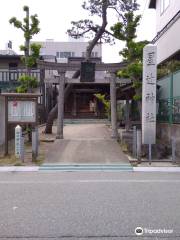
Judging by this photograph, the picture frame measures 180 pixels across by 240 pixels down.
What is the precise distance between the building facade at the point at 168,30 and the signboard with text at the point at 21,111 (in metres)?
9.38

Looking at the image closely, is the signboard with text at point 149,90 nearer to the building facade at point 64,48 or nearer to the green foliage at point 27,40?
the green foliage at point 27,40

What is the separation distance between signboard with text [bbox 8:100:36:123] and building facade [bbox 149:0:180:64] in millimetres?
9379

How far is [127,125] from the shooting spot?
26047mm

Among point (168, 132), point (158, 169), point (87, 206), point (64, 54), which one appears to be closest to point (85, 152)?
point (158, 169)

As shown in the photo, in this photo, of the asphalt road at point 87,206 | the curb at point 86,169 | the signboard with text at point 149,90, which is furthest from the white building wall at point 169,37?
the asphalt road at point 87,206

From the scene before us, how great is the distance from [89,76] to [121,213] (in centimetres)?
1420

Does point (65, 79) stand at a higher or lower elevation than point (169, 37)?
lower

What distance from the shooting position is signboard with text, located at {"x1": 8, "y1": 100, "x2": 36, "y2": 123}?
53.8ft

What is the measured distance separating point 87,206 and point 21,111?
30.2 feet

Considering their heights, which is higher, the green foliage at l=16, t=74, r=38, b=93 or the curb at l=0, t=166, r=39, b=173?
the green foliage at l=16, t=74, r=38, b=93

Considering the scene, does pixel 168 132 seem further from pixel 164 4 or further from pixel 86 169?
pixel 164 4

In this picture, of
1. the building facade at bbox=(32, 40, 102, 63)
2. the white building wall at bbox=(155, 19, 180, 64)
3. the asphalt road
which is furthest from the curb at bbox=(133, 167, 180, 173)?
the building facade at bbox=(32, 40, 102, 63)

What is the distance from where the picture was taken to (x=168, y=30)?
78.7 ft
